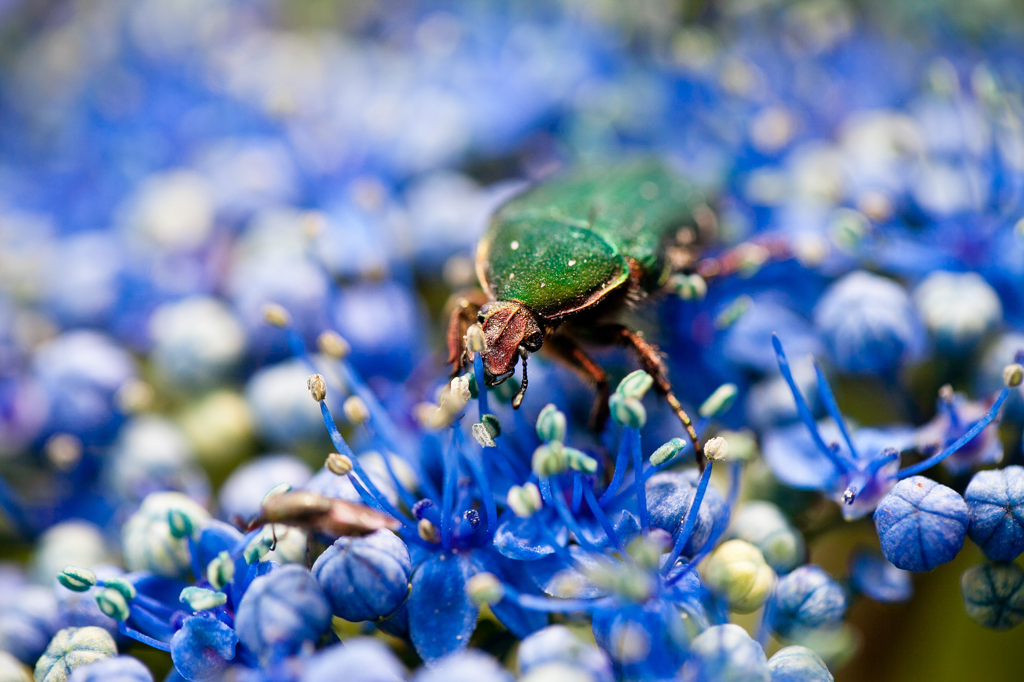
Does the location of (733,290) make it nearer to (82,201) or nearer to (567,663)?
(567,663)

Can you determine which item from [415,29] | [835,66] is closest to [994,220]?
[835,66]

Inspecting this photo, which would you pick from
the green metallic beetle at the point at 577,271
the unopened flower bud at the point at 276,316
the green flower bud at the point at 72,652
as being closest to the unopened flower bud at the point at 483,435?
the green metallic beetle at the point at 577,271

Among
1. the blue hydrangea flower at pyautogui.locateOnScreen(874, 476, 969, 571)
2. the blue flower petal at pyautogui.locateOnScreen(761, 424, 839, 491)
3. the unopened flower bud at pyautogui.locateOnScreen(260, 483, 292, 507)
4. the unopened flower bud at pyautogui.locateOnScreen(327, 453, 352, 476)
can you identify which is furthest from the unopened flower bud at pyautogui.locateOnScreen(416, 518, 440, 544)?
the blue hydrangea flower at pyautogui.locateOnScreen(874, 476, 969, 571)

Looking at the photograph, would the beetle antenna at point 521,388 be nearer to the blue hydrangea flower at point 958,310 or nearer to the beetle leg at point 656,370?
the beetle leg at point 656,370

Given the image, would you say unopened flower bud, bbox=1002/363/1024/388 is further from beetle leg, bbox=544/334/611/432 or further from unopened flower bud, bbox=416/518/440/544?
A: unopened flower bud, bbox=416/518/440/544

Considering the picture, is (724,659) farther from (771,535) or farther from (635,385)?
(635,385)

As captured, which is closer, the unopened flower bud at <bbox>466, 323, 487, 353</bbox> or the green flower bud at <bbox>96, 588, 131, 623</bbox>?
the green flower bud at <bbox>96, 588, 131, 623</bbox>
